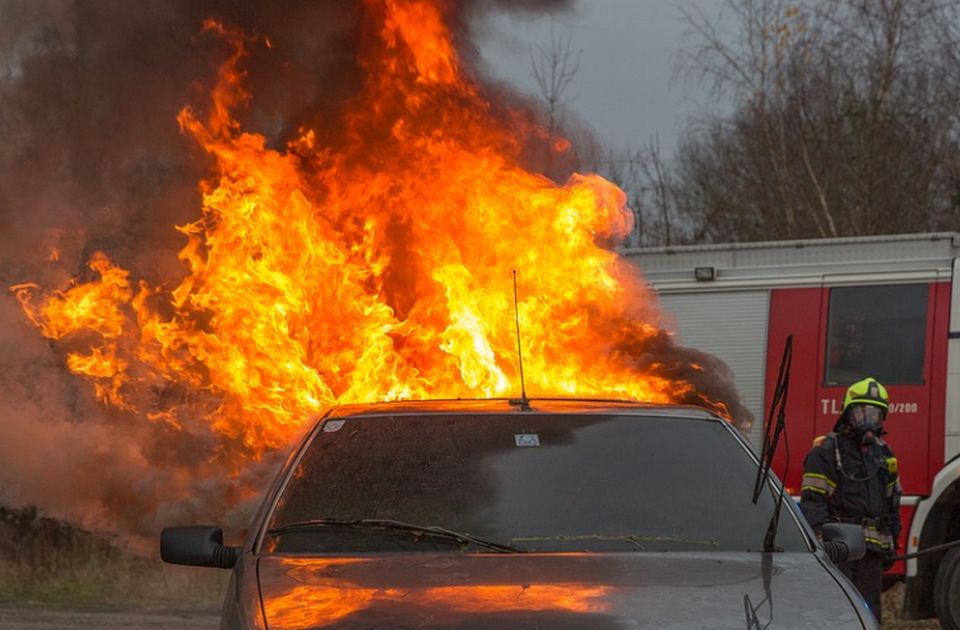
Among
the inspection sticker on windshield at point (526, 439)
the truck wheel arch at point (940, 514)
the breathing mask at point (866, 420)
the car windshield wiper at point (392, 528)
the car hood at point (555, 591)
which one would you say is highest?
the inspection sticker on windshield at point (526, 439)

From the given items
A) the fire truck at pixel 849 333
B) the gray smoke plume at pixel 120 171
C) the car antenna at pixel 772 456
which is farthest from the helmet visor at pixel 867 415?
the gray smoke plume at pixel 120 171

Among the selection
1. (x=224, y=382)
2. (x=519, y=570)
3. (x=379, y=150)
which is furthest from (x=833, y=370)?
(x=519, y=570)

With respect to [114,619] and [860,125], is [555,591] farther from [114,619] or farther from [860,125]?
[860,125]

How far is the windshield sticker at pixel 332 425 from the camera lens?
5.58 m

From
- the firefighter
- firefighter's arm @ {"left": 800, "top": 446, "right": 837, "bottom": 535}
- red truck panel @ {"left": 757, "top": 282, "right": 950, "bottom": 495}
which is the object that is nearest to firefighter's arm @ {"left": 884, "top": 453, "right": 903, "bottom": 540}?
the firefighter

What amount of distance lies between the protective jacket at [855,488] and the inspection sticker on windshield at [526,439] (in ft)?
11.9

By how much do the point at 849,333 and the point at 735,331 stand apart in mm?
1027

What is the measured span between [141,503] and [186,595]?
1.25m

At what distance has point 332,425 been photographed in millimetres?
5605

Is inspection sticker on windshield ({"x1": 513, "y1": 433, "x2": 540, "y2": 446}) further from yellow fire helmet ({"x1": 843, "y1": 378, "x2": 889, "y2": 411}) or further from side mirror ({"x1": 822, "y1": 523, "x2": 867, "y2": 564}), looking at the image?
yellow fire helmet ({"x1": 843, "y1": 378, "x2": 889, "y2": 411})

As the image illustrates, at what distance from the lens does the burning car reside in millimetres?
4250

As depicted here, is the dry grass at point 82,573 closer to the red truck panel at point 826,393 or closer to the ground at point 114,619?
the ground at point 114,619

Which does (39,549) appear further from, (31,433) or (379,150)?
(379,150)

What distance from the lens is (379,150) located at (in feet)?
36.4
